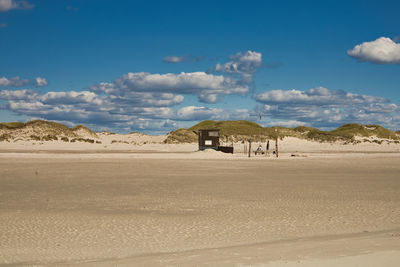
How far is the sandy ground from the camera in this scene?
6.79 m

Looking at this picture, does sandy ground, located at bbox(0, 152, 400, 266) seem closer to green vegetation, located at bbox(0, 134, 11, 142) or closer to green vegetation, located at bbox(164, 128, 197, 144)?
green vegetation, located at bbox(0, 134, 11, 142)

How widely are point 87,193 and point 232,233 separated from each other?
7.90m

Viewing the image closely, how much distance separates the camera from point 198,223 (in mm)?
10047

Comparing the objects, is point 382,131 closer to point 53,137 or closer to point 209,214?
point 53,137

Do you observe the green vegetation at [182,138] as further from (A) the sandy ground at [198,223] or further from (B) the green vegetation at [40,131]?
Answer: (A) the sandy ground at [198,223]

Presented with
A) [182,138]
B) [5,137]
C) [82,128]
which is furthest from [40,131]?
[182,138]

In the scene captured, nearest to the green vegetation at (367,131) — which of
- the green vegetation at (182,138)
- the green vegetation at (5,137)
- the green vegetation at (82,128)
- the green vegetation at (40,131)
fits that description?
the green vegetation at (182,138)

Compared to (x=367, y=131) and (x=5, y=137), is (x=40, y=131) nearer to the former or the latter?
(x=5, y=137)

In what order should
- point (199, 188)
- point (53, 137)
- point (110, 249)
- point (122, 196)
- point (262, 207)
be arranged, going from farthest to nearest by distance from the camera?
point (53, 137) → point (199, 188) → point (122, 196) → point (262, 207) → point (110, 249)

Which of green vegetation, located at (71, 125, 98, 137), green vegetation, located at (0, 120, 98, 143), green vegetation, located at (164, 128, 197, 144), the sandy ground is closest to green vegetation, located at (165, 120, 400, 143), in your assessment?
green vegetation, located at (164, 128, 197, 144)

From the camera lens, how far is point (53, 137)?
69125mm

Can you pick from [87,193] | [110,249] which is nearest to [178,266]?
[110,249]

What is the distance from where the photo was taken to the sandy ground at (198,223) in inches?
267

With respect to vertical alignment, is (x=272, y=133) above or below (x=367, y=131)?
below
